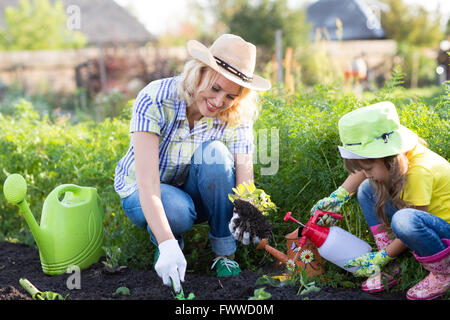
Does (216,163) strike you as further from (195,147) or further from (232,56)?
(232,56)

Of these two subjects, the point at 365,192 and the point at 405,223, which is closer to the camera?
the point at 405,223

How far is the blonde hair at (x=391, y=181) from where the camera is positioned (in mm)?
1808

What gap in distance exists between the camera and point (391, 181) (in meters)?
1.84

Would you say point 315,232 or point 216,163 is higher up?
point 216,163

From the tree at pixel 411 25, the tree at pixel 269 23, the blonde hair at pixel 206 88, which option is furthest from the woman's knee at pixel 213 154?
the tree at pixel 411 25

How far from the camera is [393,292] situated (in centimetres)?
194

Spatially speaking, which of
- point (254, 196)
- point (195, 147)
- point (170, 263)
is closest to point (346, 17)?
point (195, 147)

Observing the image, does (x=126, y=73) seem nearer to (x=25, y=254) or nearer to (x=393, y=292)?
(x=25, y=254)

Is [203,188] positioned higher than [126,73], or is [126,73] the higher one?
[203,188]

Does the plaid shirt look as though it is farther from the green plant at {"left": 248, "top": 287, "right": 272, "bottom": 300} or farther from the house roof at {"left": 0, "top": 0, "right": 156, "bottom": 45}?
the house roof at {"left": 0, "top": 0, "right": 156, "bottom": 45}

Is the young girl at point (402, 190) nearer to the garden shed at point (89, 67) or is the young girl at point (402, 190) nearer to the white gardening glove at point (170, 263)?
the white gardening glove at point (170, 263)

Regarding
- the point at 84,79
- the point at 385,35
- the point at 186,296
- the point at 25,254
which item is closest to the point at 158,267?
the point at 186,296

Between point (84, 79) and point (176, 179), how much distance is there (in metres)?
10.8

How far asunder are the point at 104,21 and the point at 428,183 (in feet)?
77.3
